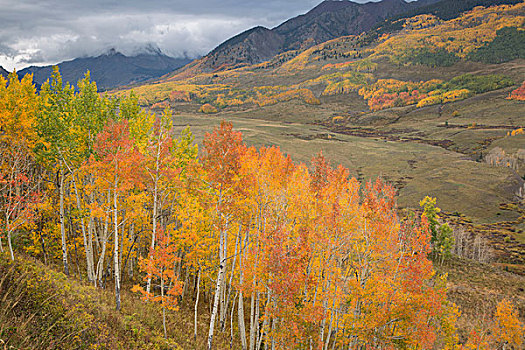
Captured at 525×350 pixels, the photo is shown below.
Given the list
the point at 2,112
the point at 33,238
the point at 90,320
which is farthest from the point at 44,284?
the point at 2,112

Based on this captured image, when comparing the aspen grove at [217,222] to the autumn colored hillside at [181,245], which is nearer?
the autumn colored hillside at [181,245]

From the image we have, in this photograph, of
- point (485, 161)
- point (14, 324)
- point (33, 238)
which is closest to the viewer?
point (14, 324)

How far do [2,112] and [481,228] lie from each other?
A: 127m

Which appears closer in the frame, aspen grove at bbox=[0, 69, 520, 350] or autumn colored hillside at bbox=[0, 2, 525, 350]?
autumn colored hillside at bbox=[0, 2, 525, 350]

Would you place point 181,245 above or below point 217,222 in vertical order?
below

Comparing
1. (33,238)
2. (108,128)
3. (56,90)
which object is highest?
(56,90)

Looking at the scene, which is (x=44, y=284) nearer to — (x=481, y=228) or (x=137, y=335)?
(x=137, y=335)

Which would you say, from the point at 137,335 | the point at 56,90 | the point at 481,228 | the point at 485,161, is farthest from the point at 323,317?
the point at 485,161

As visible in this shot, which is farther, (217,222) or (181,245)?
(181,245)

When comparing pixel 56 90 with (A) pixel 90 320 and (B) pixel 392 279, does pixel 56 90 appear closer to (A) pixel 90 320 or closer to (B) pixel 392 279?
(A) pixel 90 320

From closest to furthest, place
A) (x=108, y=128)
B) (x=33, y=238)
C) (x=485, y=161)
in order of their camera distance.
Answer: (x=108, y=128) < (x=33, y=238) < (x=485, y=161)

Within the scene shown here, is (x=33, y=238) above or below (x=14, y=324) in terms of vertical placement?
below

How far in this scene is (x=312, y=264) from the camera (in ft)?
81.1

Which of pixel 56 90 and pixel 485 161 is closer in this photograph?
pixel 56 90
